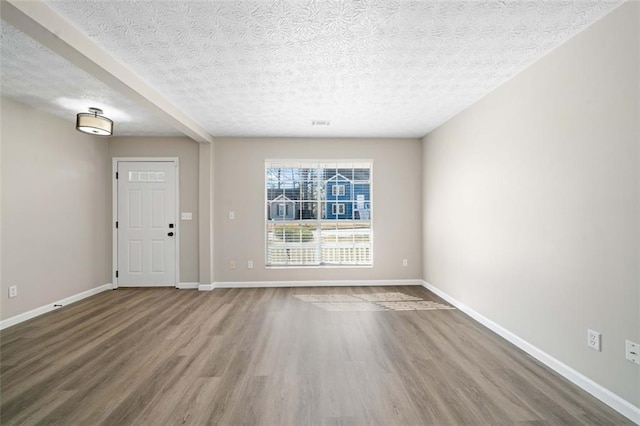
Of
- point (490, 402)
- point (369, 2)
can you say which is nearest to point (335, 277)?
point (490, 402)

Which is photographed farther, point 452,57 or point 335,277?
point 335,277

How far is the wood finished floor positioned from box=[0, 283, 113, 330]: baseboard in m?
0.11

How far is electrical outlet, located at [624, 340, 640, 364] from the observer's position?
5.69 feet

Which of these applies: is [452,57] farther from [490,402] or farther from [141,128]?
[141,128]

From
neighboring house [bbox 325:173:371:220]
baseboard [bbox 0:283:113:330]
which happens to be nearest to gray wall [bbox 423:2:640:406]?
neighboring house [bbox 325:173:371:220]

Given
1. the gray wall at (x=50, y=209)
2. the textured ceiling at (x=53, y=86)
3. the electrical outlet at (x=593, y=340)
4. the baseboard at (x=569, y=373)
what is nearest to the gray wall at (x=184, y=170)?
the gray wall at (x=50, y=209)

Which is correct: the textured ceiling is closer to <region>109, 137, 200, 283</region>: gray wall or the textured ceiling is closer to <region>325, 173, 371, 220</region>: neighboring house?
<region>109, 137, 200, 283</region>: gray wall

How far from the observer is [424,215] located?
492cm

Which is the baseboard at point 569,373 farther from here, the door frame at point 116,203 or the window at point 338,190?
the door frame at point 116,203

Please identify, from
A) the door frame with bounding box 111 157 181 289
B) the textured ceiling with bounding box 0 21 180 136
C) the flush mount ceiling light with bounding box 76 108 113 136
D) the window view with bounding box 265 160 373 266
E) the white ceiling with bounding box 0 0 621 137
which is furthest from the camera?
the window view with bounding box 265 160 373 266

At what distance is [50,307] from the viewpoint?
12.4 feet

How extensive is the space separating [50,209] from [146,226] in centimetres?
128

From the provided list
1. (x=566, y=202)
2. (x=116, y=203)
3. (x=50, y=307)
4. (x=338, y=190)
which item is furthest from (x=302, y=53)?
(x=50, y=307)

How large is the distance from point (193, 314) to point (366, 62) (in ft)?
11.3
